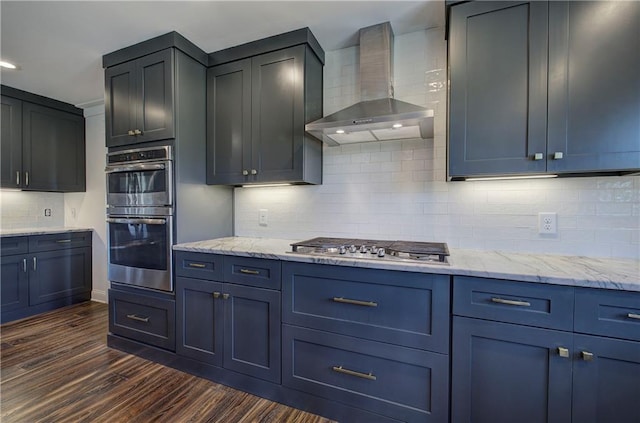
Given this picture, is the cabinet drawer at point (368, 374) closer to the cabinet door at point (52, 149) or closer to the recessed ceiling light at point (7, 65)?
the recessed ceiling light at point (7, 65)

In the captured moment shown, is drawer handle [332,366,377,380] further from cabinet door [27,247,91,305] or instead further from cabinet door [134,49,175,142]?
cabinet door [27,247,91,305]

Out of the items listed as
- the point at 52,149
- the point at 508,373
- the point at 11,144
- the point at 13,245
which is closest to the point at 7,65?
the point at 11,144

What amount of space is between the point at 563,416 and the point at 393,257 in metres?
0.96

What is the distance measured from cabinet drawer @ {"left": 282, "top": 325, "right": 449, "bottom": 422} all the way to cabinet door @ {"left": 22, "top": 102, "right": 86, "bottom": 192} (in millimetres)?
3554

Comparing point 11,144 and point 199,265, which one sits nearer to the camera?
point 199,265

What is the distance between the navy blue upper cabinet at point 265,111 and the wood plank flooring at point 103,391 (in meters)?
1.48

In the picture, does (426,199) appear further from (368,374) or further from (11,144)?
(11,144)

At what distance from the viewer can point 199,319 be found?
6.68 ft

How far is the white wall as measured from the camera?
5.51 feet

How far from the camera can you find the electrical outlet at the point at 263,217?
2572 mm

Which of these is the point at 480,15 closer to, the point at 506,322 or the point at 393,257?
the point at 393,257

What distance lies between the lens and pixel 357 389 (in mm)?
1581

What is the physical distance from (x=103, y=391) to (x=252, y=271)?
1.26m

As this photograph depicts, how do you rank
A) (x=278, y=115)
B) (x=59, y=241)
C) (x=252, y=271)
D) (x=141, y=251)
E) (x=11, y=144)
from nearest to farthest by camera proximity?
1. (x=252, y=271)
2. (x=278, y=115)
3. (x=141, y=251)
4. (x=11, y=144)
5. (x=59, y=241)
